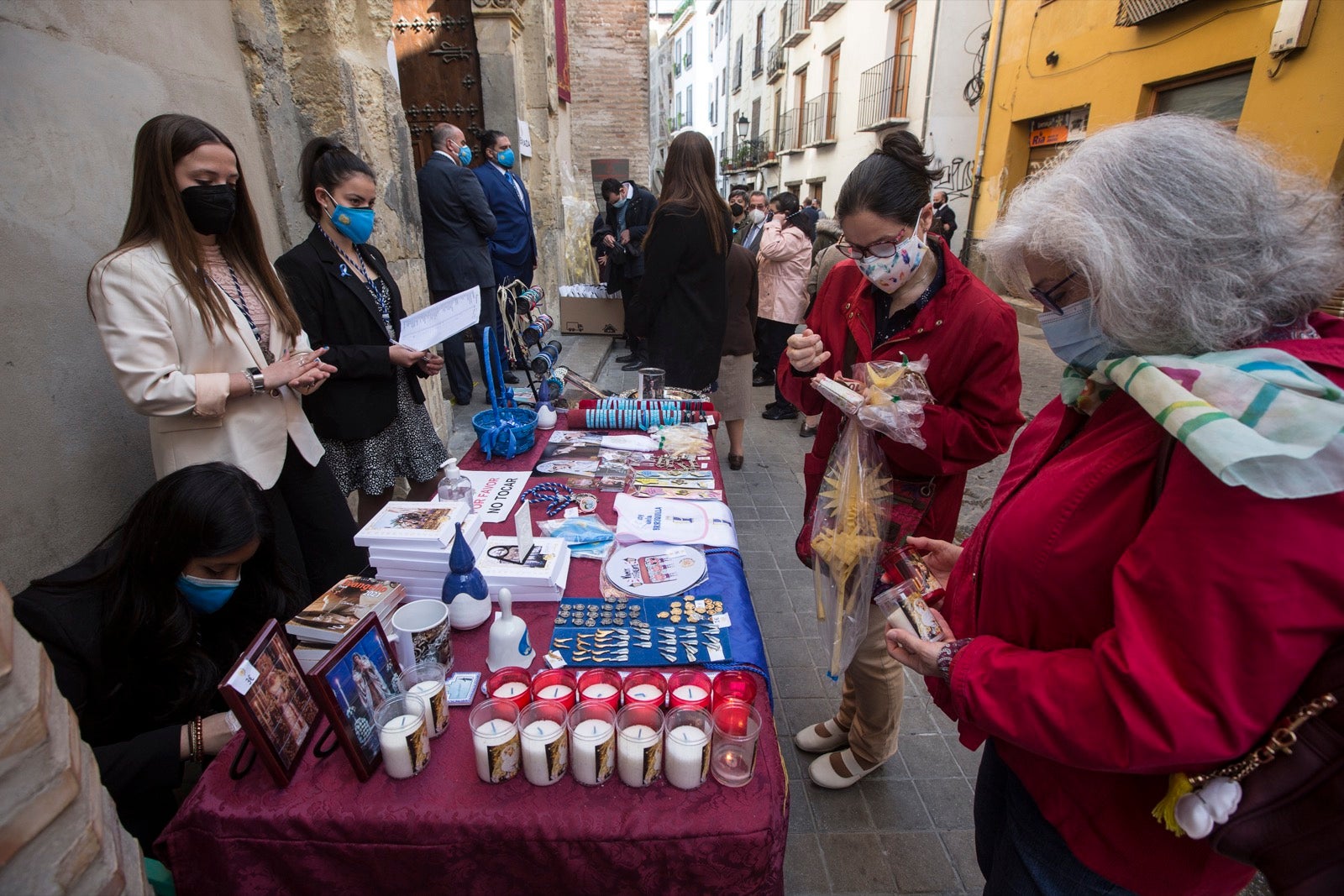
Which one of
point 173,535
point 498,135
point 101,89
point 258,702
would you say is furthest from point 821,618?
point 498,135

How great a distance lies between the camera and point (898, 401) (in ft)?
5.67

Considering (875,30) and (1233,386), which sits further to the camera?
(875,30)

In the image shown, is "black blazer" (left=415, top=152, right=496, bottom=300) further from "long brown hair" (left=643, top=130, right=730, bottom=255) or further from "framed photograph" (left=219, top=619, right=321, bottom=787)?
"framed photograph" (left=219, top=619, right=321, bottom=787)

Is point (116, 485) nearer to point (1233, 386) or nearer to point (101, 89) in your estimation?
point (101, 89)

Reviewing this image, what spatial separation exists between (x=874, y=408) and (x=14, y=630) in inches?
67.8

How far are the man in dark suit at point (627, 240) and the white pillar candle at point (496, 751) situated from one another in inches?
223

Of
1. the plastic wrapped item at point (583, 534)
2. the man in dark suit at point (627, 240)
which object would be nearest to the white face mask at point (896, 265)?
the plastic wrapped item at point (583, 534)

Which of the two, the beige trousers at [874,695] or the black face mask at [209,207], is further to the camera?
the beige trousers at [874,695]

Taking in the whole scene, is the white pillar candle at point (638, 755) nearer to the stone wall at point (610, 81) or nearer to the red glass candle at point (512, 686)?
the red glass candle at point (512, 686)

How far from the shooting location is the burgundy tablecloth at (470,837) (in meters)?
1.14

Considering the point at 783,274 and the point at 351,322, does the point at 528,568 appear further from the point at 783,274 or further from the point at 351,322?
the point at 783,274

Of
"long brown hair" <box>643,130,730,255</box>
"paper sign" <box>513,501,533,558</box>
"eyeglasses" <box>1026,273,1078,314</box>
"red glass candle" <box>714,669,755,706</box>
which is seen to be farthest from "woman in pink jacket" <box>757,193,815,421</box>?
"eyeglasses" <box>1026,273,1078,314</box>

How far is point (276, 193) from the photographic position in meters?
3.31

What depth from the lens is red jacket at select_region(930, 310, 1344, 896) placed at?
76 centimetres
